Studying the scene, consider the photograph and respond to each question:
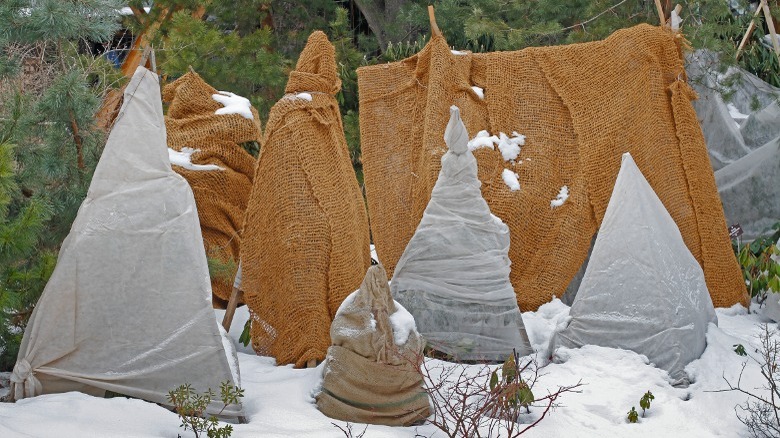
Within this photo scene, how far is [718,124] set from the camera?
7.76 m

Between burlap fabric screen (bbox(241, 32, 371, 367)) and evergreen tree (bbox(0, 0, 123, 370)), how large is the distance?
88cm

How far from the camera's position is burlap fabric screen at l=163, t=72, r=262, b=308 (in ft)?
20.4

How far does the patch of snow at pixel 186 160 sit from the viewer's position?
616 cm

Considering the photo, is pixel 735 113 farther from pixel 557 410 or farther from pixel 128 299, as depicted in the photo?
pixel 128 299

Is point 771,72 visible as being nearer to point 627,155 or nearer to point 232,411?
point 627,155

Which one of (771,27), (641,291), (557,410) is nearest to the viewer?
(557,410)

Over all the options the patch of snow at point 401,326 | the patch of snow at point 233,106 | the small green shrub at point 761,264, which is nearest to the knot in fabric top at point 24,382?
the patch of snow at point 401,326

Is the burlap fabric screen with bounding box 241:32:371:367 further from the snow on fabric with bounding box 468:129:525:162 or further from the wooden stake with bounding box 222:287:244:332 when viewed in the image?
the snow on fabric with bounding box 468:129:525:162

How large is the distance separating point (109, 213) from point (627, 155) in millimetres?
2877

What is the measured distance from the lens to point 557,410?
5.02 m

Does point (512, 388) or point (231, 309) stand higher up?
point (512, 388)

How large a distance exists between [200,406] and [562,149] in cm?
339

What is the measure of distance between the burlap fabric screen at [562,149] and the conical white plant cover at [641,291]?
766mm

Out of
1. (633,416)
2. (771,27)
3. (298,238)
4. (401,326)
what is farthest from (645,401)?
(771,27)
